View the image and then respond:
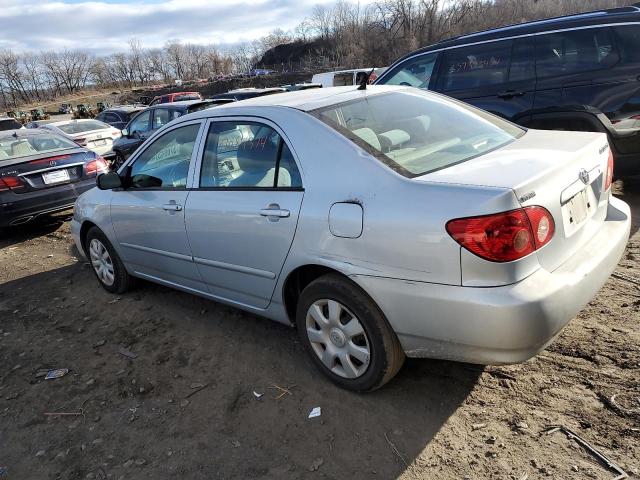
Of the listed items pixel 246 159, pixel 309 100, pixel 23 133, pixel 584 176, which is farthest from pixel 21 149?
pixel 584 176

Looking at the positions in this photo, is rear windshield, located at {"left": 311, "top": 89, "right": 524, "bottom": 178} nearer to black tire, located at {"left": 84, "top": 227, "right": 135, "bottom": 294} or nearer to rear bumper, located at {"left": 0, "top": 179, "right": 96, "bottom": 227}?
black tire, located at {"left": 84, "top": 227, "right": 135, "bottom": 294}

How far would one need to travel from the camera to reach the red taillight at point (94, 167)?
7271mm

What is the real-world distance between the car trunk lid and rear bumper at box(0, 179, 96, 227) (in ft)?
20.1

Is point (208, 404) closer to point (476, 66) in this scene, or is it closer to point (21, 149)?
point (476, 66)

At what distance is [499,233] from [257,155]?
1.60 m

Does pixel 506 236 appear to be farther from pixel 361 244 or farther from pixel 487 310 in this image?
pixel 361 244

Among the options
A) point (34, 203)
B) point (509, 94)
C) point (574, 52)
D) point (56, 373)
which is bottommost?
point (56, 373)

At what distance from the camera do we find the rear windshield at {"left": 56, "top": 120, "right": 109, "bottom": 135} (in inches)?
495

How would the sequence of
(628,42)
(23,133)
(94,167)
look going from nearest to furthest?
(628,42), (94,167), (23,133)

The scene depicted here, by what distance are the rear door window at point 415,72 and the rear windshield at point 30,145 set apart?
16.4ft

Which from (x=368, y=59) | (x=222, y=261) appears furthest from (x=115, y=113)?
(x=368, y=59)

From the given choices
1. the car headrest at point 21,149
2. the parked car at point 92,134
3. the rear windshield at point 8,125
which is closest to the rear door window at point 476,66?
the car headrest at point 21,149

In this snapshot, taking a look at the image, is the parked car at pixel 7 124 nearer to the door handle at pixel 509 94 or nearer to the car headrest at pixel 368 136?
the door handle at pixel 509 94

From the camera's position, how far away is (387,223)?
7.52ft
